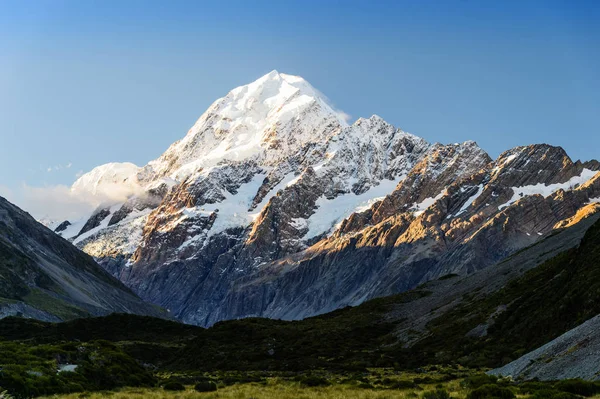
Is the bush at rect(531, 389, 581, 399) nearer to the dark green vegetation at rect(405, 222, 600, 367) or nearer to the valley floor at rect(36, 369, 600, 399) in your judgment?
the valley floor at rect(36, 369, 600, 399)

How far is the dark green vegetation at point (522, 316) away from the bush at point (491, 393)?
73.9 ft

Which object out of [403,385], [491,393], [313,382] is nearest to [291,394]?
[403,385]

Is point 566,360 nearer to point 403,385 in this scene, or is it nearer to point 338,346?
point 403,385

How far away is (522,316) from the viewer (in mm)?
75375

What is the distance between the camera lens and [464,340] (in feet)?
273

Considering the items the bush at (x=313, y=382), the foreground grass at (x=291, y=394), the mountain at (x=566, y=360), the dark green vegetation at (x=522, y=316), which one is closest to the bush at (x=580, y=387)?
the mountain at (x=566, y=360)

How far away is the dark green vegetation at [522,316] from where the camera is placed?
58844mm

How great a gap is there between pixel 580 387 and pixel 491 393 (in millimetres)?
4165

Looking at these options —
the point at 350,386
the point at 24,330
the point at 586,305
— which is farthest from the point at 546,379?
the point at 24,330

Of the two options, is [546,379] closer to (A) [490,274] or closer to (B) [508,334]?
(B) [508,334]

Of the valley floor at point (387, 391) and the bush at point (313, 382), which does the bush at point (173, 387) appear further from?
the bush at point (313, 382)

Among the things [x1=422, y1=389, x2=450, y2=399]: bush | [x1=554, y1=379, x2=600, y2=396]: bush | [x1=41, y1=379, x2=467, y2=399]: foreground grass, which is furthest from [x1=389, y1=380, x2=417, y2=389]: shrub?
[x1=554, y1=379, x2=600, y2=396]: bush

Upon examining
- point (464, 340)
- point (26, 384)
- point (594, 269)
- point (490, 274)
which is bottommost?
point (26, 384)

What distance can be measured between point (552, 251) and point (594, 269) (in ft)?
243
